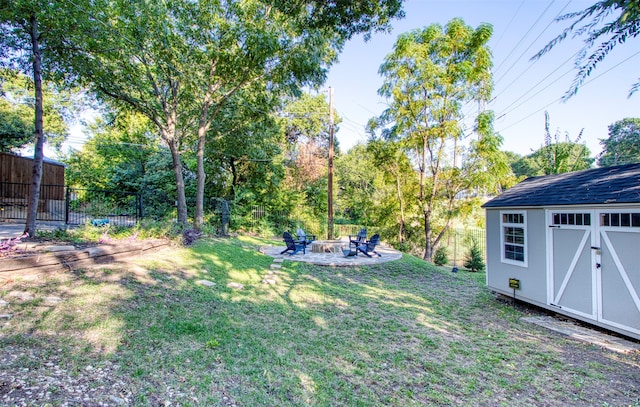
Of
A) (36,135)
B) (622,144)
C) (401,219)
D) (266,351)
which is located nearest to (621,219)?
(266,351)

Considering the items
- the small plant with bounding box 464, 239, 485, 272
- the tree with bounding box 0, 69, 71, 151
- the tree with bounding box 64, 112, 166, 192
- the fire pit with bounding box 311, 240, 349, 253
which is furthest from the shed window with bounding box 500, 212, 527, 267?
the tree with bounding box 64, 112, 166, 192

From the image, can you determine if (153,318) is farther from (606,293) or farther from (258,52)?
(258,52)

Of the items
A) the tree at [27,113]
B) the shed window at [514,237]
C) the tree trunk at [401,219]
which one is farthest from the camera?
the tree trunk at [401,219]

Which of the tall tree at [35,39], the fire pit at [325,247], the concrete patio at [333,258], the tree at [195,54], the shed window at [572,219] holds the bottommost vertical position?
the concrete patio at [333,258]

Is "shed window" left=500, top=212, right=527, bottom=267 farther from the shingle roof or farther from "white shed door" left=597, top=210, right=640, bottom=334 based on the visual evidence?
"white shed door" left=597, top=210, right=640, bottom=334

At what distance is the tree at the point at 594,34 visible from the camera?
53.1 inches

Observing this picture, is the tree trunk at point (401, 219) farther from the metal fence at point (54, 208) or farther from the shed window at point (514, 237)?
the metal fence at point (54, 208)

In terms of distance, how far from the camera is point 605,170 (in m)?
5.91

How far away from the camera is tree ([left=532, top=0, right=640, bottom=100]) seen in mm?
1350

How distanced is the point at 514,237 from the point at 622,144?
3205 centimetres

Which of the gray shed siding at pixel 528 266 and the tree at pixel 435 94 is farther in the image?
the tree at pixel 435 94

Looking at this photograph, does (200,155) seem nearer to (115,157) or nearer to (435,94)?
(435,94)

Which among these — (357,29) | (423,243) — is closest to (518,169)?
(423,243)

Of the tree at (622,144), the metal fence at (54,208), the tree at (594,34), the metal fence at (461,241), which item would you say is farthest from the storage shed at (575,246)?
the tree at (622,144)
